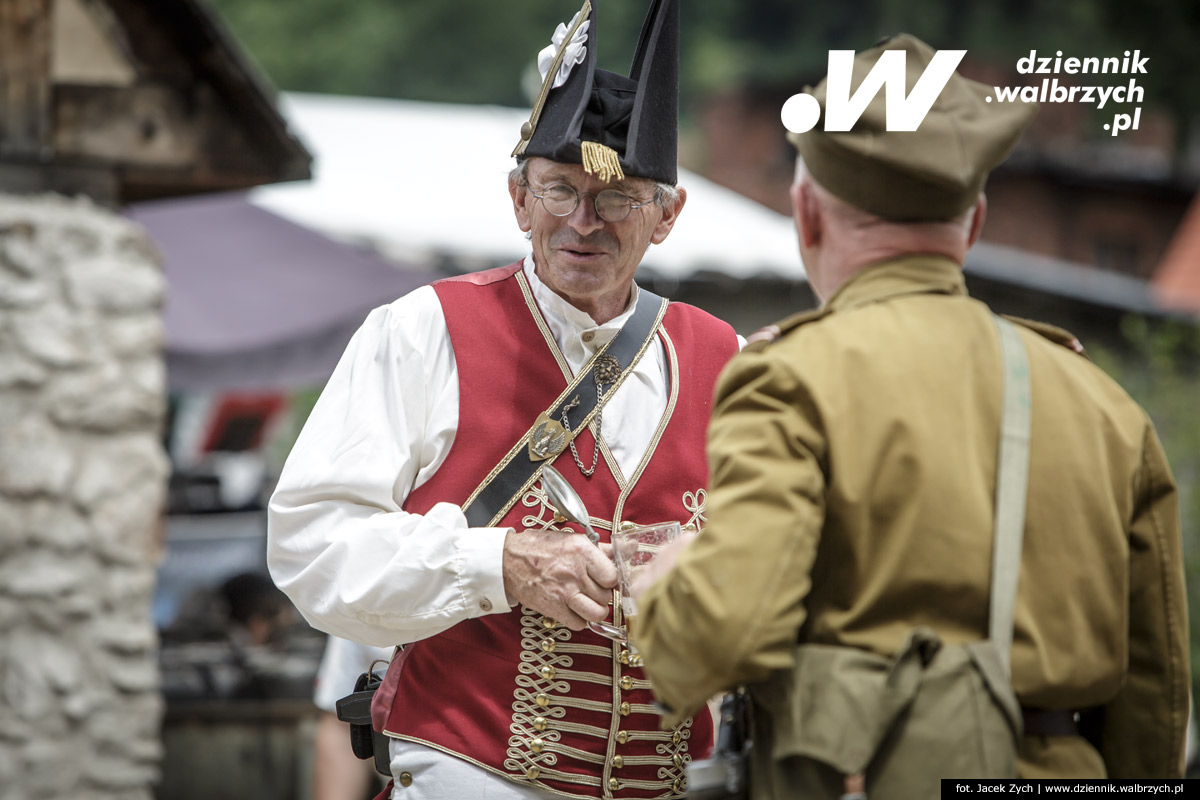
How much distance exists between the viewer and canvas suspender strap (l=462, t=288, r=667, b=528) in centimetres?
253

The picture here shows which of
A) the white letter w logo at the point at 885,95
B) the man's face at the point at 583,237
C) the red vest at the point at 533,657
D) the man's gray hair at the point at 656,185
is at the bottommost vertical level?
the red vest at the point at 533,657

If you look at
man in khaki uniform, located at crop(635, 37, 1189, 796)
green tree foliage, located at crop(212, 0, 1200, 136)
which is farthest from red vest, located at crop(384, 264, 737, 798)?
green tree foliage, located at crop(212, 0, 1200, 136)

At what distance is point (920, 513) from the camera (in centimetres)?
185

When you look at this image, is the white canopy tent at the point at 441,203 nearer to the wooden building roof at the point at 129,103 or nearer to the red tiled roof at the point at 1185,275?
the wooden building roof at the point at 129,103

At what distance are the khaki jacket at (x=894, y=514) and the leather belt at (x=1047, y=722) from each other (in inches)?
0.5

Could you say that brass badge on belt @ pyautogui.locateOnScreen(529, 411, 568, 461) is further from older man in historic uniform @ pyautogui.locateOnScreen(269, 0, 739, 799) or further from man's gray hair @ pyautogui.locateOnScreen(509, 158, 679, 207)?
man's gray hair @ pyautogui.locateOnScreen(509, 158, 679, 207)

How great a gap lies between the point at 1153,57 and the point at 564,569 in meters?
24.5

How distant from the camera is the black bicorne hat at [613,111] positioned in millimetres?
2586

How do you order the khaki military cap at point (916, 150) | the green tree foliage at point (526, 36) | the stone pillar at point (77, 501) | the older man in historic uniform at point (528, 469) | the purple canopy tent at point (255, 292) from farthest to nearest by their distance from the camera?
the green tree foliage at point (526, 36)
the purple canopy tent at point (255, 292)
the stone pillar at point (77, 501)
the older man in historic uniform at point (528, 469)
the khaki military cap at point (916, 150)

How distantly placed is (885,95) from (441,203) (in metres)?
5.78

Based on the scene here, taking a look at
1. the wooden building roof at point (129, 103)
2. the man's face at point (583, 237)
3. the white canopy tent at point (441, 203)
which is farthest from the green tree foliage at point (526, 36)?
the man's face at point (583, 237)

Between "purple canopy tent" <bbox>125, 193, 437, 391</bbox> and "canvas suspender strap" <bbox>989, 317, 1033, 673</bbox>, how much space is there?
490 cm

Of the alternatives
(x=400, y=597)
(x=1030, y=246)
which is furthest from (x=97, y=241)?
(x=1030, y=246)

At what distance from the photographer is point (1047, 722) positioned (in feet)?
6.36
